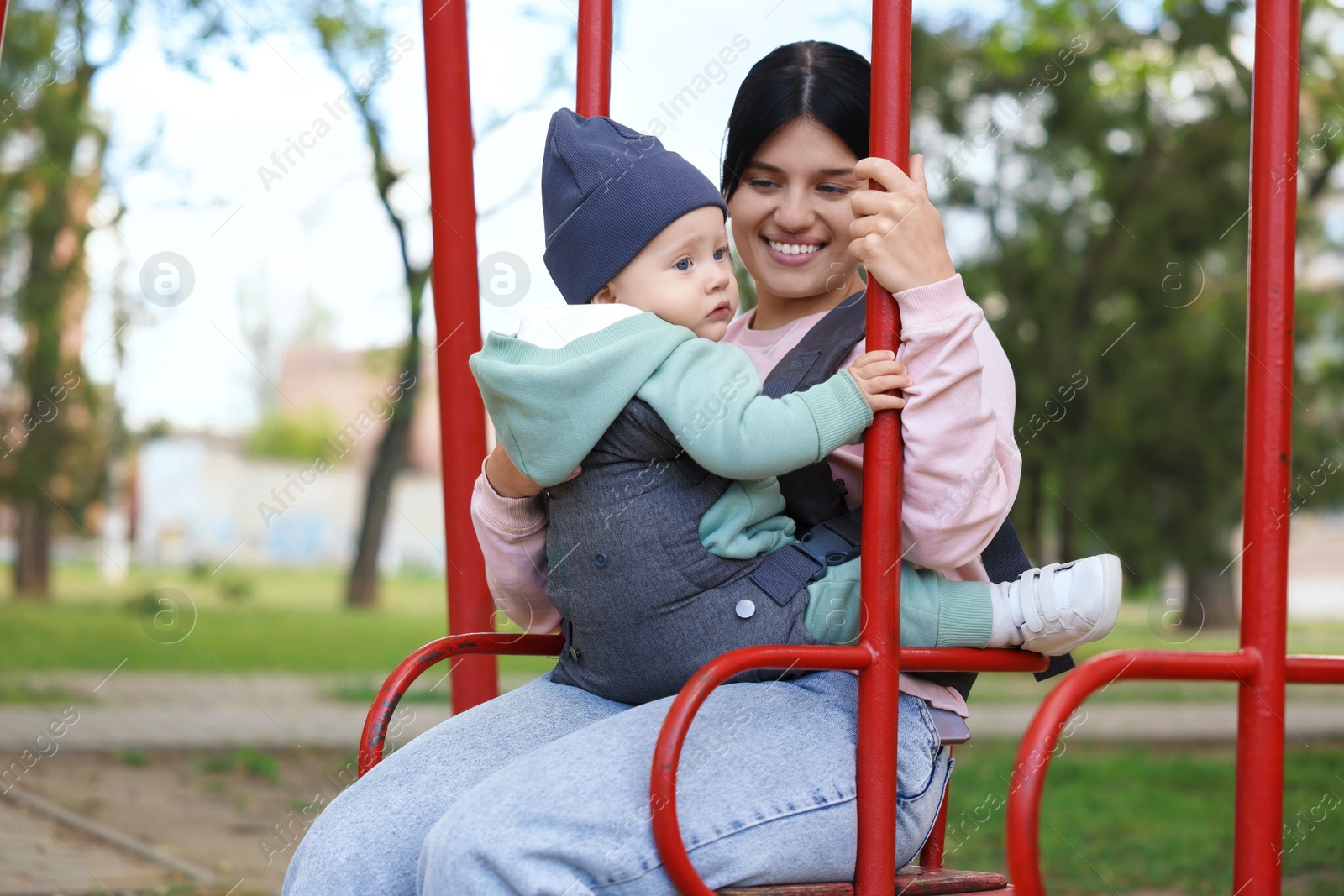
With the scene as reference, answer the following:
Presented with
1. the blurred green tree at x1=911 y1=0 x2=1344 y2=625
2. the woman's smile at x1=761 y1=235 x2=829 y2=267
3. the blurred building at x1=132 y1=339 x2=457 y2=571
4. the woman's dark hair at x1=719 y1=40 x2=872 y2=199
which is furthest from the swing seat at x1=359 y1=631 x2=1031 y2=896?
the blurred building at x1=132 y1=339 x2=457 y2=571

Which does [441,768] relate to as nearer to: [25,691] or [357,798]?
[357,798]

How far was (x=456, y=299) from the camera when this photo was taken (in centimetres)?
234

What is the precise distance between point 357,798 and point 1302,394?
32.3ft

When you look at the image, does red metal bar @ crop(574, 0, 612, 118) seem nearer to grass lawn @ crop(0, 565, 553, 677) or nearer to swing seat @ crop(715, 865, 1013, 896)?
swing seat @ crop(715, 865, 1013, 896)

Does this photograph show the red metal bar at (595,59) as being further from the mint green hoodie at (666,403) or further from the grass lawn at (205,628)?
the grass lawn at (205,628)

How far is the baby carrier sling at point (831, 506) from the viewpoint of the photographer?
1.49 meters

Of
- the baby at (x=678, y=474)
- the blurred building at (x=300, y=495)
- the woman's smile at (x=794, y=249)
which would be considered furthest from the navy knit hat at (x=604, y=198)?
the blurred building at (x=300, y=495)

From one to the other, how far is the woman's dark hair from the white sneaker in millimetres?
707

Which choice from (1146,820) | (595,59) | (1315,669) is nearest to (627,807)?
(1315,669)

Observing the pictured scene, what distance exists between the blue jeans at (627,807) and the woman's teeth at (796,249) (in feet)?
2.21

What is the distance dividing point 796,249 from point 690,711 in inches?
33.5

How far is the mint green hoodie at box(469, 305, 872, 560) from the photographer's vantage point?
4.44 ft

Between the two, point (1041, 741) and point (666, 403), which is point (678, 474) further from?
point (1041, 741)

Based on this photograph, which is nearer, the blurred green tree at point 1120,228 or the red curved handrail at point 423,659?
the red curved handrail at point 423,659
